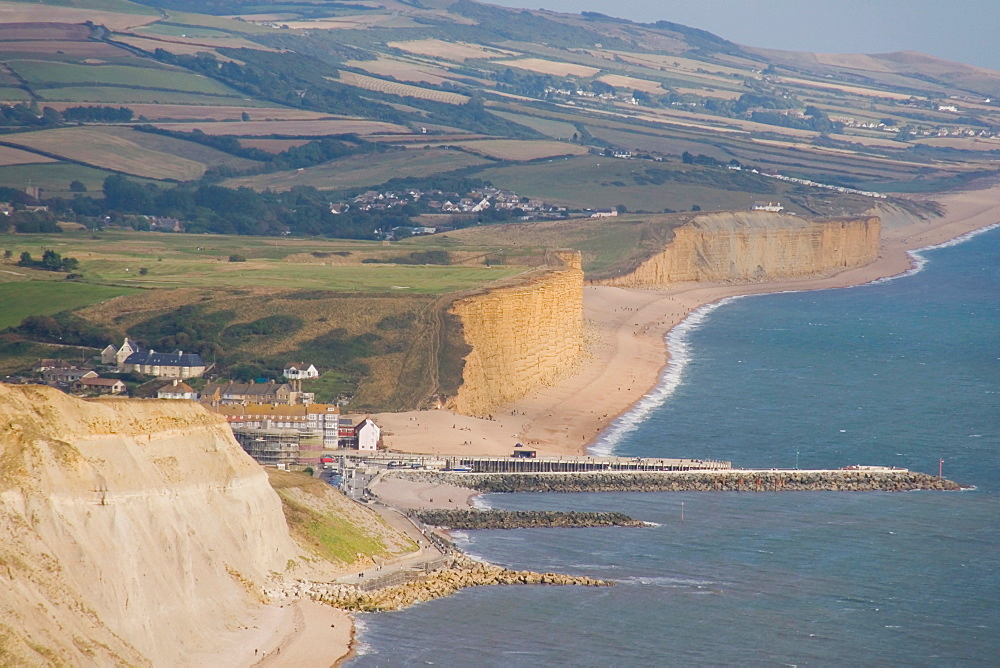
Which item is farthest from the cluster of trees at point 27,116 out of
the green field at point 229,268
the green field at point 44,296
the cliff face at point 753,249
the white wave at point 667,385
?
the green field at point 44,296

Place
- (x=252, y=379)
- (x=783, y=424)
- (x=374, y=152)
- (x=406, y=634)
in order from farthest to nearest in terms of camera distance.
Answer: (x=374, y=152) → (x=783, y=424) → (x=252, y=379) → (x=406, y=634)

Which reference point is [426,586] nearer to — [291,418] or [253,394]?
[291,418]

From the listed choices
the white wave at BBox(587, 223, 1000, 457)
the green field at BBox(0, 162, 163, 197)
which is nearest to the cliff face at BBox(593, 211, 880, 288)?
the white wave at BBox(587, 223, 1000, 457)

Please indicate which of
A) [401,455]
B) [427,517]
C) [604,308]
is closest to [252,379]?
[401,455]

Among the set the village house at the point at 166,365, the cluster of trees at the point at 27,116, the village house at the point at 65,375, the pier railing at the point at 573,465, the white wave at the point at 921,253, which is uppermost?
the cluster of trees at the point at 27,116

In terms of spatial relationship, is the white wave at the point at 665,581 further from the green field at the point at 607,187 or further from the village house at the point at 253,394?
the green field at the point at 607,187

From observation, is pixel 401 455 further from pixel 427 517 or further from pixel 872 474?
pixel 872 474
